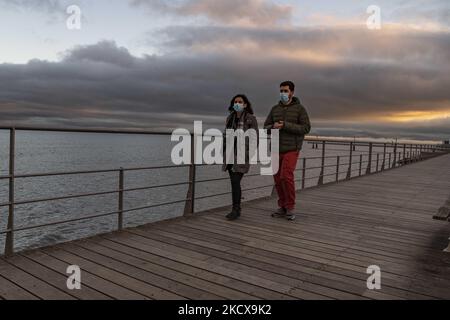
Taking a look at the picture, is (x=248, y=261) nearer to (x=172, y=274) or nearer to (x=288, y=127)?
(x=172, y=274)

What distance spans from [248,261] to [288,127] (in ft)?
6.90

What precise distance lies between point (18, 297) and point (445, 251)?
4.21 m

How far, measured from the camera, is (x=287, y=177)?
557cm

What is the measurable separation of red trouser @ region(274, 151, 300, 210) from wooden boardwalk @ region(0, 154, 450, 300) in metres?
0.34

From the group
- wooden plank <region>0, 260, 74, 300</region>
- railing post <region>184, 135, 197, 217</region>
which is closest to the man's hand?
railing post <region>184, 135, 197, 217</region>

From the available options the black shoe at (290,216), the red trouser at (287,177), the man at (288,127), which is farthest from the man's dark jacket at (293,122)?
the black shoe at (290,216)

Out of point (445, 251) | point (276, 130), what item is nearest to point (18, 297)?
point (276, 130)

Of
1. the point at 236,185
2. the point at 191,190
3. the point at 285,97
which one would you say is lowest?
the point at 191,190

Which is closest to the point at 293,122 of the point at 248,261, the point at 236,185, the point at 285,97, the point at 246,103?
the point at 285,97

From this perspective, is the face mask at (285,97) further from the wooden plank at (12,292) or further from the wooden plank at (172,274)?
the wooden plank at (12,292)

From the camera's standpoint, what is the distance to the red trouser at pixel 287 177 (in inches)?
217

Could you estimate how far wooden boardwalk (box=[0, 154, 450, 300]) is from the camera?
3117 mm

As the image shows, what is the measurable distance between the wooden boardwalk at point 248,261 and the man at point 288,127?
2.20 ft
